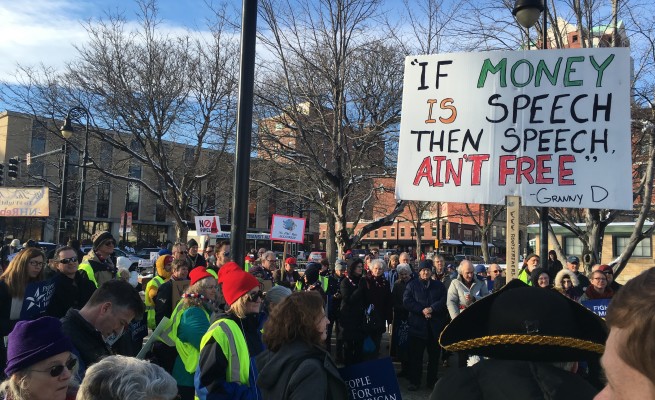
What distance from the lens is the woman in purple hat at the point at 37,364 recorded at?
7.25 ft

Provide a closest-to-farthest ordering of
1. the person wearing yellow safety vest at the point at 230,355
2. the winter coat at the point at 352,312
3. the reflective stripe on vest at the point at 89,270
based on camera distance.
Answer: the person wearing yellow safety vest at the point at 230,355, the reflective stripe on vest at the point at 89,270, the winter coat at the point at 352,312

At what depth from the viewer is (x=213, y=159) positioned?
23422mm

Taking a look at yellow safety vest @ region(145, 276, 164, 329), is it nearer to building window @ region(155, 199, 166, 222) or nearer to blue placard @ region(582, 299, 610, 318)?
blue placard @ region(582, 299, 610, 318)

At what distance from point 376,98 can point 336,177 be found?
272 cm

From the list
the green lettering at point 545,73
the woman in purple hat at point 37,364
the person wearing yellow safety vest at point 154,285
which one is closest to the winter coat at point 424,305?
the person wearing yellow safety vest at point 154,285

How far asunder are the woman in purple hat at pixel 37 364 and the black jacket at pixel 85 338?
72cm

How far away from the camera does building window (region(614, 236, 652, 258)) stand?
31359 millimetres

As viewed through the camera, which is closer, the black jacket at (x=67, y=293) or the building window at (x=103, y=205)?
the black jacket at (x=67, y=293)

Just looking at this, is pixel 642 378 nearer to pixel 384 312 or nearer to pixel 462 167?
pixel 462 167

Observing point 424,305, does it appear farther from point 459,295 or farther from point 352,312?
point 352,312

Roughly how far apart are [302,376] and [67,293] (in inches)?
145

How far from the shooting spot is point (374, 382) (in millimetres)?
2893

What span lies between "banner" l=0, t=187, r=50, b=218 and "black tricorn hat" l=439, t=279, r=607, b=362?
19.7m

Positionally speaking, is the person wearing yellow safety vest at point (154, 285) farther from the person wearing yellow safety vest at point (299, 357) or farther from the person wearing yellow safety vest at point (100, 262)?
the person wearing yellow safety vest at point (299, 357)
